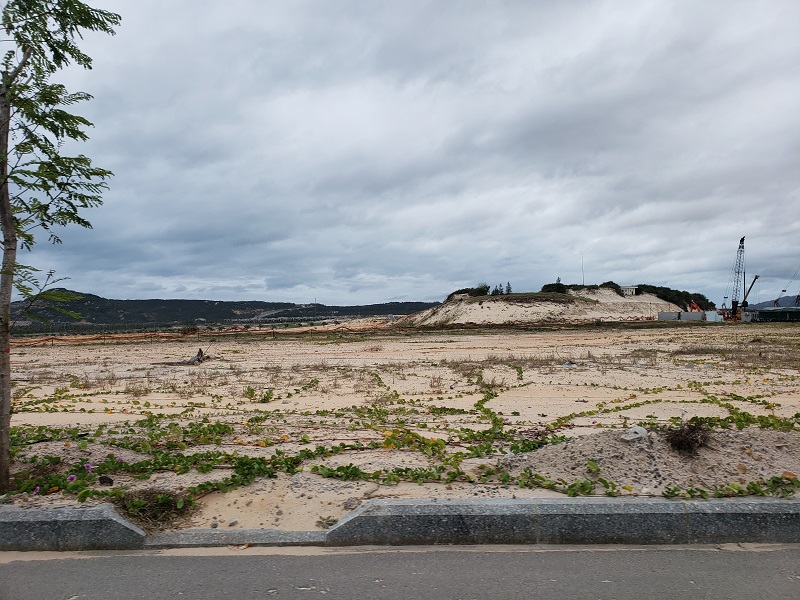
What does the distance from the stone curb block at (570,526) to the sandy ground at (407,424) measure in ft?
1.74

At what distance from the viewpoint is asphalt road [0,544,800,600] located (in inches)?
140

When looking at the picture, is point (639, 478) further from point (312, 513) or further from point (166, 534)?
point (166, 534)

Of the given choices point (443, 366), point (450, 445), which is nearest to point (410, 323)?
point (443, 366)

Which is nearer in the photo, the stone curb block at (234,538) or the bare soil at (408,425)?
the stone curb block at (234,538)

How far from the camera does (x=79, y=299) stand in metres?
5.28

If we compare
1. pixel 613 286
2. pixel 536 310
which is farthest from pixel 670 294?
pixel 536 310

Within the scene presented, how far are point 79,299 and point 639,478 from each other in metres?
5.82

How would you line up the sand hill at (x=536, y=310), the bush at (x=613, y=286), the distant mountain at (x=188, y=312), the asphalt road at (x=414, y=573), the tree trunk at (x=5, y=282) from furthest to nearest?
the distant mountain at (x=188, y=312) < the bush at (x=613, y=286) < the sand hill at (x=536, y=310) < the tree trunk at (x=5, y=282) < the asphalt road at (x=414, y=573)

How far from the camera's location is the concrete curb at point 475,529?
14.0ft

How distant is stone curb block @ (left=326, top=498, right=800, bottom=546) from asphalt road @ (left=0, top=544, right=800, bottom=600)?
10cm

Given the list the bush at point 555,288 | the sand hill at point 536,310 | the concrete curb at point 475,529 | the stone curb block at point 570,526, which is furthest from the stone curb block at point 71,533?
the bush at point 555,288

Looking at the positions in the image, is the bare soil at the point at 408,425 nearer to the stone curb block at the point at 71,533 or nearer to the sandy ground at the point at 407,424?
the sandy ground at the point at 407,424

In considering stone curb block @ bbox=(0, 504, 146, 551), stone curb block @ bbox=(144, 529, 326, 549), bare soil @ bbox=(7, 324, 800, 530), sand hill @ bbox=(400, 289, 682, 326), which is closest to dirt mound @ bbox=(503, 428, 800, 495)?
bare soil @ bbox=(7, 324, 800, 530)

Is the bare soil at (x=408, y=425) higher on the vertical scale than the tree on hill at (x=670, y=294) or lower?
lower
